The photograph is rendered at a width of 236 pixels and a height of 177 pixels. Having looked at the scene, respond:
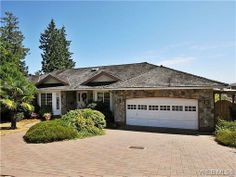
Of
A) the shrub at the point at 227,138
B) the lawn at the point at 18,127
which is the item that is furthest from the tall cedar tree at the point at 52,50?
the shrub at the point at 227,138

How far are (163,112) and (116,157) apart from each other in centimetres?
890

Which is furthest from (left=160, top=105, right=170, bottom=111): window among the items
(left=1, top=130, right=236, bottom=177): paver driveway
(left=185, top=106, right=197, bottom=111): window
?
(left=1, top=130, right=236, bottom=177): paver driveway

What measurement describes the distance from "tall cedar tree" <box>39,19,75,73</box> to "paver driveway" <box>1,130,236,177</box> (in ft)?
139

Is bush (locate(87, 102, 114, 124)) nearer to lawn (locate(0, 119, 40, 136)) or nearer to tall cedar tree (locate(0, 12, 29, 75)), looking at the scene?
lawn (locate(0, 119, 40, 136))

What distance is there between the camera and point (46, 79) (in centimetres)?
2666

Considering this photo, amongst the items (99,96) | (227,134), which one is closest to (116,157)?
(227,134)

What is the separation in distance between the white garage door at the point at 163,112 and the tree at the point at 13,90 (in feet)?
26.2

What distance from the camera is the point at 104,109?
68.9 ft

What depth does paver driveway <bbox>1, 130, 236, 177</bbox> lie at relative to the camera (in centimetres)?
790

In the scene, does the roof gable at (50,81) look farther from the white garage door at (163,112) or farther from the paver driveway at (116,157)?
the paver driveway at (116,157)

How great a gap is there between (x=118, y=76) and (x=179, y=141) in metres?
→ 11.8

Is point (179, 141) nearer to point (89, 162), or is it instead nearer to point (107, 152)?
point (107, 152)

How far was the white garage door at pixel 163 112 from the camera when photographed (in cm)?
1684

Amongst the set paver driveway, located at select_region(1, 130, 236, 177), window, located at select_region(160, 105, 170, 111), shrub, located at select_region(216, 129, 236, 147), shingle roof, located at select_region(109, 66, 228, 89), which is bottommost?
paver driveway, located at select_region(1, 130, 236, 177)
